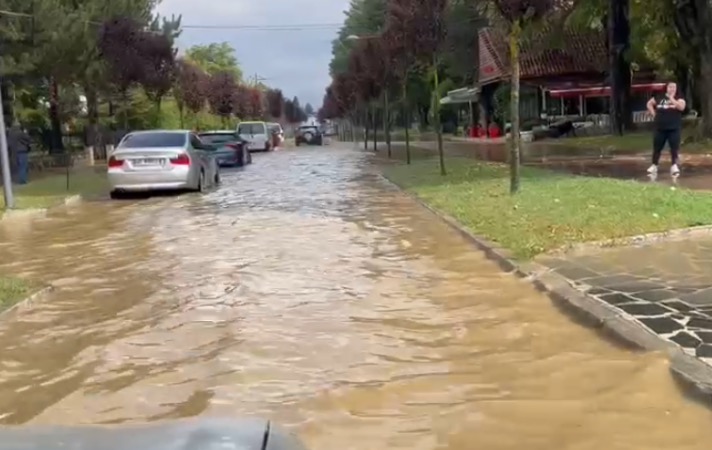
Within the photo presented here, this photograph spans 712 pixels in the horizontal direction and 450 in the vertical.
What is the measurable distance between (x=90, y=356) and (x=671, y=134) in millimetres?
13740

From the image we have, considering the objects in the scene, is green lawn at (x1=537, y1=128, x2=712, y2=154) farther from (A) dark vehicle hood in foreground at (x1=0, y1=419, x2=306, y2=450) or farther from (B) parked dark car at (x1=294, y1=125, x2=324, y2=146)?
(B) parked dark car at (x1=294, y1=125, x2=324, y2=146)

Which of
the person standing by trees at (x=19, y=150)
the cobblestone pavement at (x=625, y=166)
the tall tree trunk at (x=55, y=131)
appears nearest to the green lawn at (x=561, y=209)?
the cobblestone pavement at (x=625, y=166)

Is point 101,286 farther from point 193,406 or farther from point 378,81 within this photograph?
point 378,81

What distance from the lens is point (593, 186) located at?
14898 millimetres

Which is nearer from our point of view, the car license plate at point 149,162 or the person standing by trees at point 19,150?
the car license plate at point 149,162

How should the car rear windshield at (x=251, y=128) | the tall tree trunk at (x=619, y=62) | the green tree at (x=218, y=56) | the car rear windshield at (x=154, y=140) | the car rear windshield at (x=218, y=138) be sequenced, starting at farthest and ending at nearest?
1. the green tree at (x=218, y=56)
2. the car rear windshield at (x=251, y=128)
3. the tall tree trunk at (x=619, y=62)
4. the car rear windshield at (x=218, y=138)
5. the car rear windshield at (x=154, y=140)

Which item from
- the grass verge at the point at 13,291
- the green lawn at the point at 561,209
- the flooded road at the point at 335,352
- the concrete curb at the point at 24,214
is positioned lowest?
the flooded road at the point at 335,352

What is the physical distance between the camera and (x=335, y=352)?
6.61m

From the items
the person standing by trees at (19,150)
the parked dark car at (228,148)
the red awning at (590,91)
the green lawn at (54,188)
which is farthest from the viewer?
the red awning at (590,91)

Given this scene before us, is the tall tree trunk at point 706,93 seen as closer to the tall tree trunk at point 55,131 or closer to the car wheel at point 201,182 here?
the car wheel at point 201,182

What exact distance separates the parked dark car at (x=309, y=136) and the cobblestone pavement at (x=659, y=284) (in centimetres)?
5465

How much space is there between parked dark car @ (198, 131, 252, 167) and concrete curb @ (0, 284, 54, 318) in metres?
23.1

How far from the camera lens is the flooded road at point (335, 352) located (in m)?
5.15

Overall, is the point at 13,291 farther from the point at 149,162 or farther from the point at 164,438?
the point at 149,162
